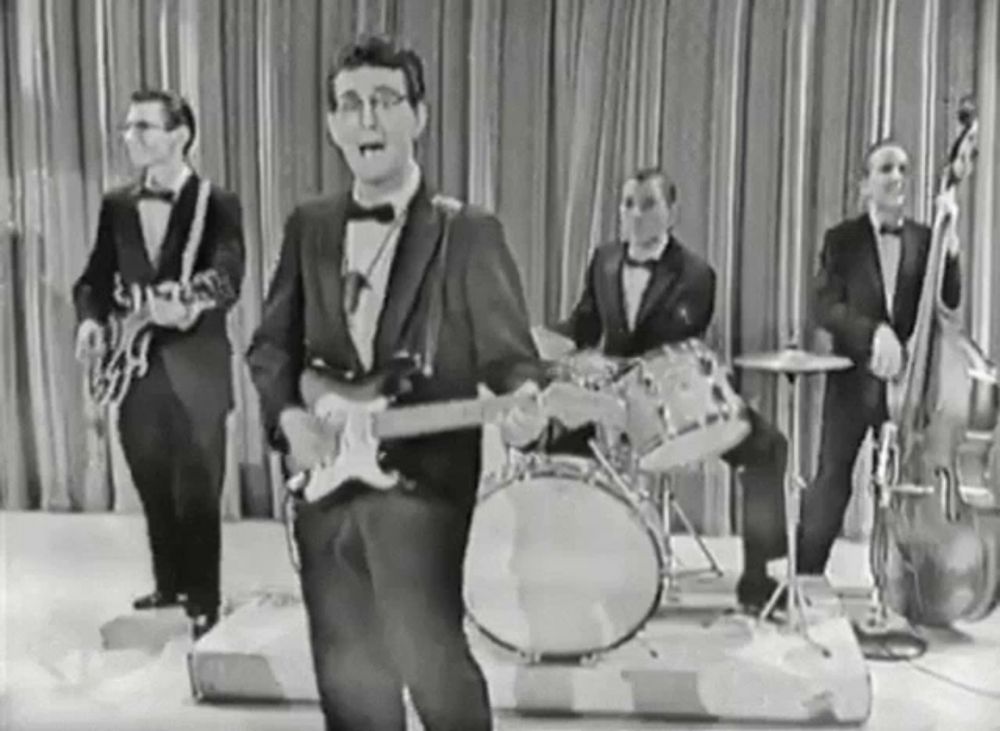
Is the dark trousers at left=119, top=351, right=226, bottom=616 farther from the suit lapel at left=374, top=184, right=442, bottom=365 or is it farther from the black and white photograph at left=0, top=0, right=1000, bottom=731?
the suit lapel at left=374, top=184, right=442, bottom=365

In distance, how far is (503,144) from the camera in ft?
→ 5.27

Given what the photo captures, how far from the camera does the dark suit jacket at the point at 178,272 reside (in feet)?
5.32

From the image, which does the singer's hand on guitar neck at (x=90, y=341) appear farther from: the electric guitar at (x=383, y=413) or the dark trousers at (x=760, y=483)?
the dark trousers at (x=760, y=483)

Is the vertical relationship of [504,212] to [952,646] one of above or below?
above

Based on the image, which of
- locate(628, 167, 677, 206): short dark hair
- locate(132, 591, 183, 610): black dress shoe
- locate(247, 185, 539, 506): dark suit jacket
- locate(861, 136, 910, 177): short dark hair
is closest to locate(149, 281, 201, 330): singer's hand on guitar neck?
locate(247, 185, 539, 506): dark suit jacket

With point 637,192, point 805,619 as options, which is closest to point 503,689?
point 805,619

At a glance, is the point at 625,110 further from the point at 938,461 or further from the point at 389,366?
the point at 938,461

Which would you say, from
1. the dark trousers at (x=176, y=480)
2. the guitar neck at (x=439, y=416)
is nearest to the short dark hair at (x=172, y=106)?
the dark trousers at (x=176, y=480)

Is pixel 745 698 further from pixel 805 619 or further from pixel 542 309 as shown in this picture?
pixel 542 309

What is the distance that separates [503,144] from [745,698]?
676mm

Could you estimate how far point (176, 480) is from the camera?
1664 mm

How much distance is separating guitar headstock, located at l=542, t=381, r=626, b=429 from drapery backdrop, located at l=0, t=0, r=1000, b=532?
89 mm

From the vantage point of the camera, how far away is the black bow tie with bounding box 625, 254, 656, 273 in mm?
1592

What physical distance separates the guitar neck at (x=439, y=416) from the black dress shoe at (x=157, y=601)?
1.04ft
